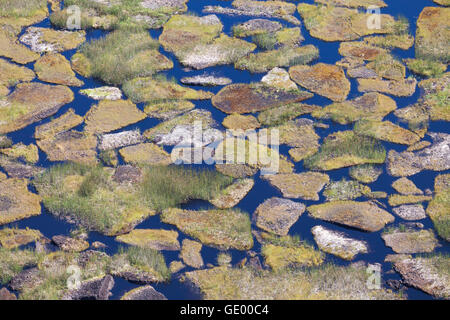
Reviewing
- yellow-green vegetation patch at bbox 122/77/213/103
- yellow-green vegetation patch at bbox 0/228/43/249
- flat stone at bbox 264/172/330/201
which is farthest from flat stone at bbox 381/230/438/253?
yellow-green vegetation patch at bbox 0/228/43/249

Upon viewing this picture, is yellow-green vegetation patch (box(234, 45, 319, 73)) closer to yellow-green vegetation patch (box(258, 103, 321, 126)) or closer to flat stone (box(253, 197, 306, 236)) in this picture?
yellow-green vegetation patch (box(258, 103, 321, 126))

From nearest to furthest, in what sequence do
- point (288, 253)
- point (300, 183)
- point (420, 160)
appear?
point (288, 253) → point (300, 183) → point (420, 160)

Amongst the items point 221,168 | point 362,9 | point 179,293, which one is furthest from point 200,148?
point 362,9

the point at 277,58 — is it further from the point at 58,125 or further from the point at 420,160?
the point at 58,125

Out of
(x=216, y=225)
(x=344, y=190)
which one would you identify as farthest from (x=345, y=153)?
(x=216, y=225)

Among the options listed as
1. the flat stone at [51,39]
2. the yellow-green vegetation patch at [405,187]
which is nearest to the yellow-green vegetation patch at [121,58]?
the flat stone at [51,39]
